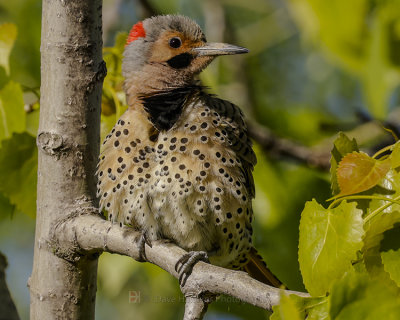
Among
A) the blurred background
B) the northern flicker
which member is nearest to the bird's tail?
the northern flicker

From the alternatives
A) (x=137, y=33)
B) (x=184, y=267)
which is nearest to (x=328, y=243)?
(x=184, y=267)

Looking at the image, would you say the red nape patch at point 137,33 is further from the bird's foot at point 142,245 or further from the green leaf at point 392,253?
the green leaf at point 392,253

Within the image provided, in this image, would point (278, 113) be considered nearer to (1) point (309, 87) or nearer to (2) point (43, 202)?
(1) point (309, 87)

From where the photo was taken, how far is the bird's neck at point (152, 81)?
387 centimetres

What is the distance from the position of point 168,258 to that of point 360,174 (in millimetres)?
831

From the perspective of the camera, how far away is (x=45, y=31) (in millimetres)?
3031

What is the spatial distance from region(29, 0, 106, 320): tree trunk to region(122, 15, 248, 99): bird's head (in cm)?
88

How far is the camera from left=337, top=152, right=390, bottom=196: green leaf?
2.45 m

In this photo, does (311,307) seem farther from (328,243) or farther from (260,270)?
(260,270)

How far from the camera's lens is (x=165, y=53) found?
13.5ft

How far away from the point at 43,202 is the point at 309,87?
4867 mm

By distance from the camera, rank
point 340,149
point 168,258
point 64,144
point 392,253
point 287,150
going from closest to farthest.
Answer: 1. point 392,253
2. point 340,149
3. point 168,258
4. point 64,144
5. point 287,150

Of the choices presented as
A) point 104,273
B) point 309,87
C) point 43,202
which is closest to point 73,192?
point 43,202

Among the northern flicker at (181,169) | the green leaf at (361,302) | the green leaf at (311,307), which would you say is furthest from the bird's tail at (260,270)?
the green leaf at (361,302)
